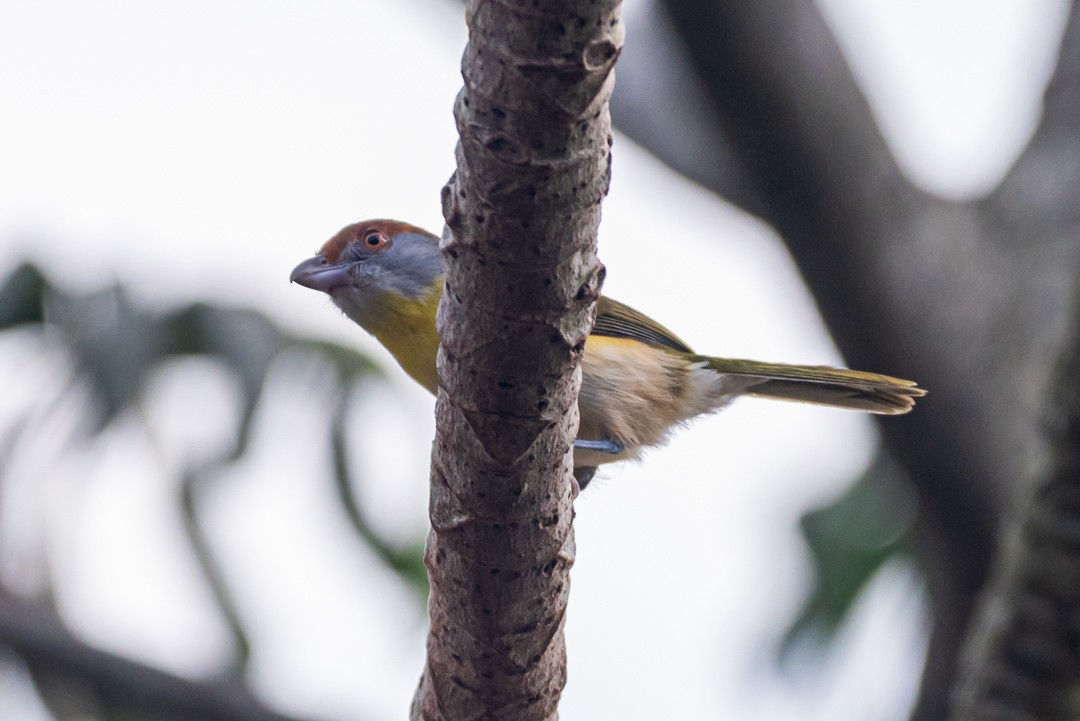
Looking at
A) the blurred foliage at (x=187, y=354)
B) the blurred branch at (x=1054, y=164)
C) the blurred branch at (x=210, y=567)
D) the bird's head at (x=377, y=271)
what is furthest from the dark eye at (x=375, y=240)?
the blurred branch at (x=1054, y=164)

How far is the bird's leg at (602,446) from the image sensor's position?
3.83 meters

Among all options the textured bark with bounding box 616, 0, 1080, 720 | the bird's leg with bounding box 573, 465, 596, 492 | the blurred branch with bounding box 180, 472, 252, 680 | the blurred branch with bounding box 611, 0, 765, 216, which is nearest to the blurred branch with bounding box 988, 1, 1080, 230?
the textured bark with bounding box 616, 0, 1080, 720

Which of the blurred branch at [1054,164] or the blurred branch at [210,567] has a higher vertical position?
the blurred branch at [1054,164]

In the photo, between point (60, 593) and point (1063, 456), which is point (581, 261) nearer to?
point (1063, 456)

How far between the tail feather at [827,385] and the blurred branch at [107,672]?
243 centimetres

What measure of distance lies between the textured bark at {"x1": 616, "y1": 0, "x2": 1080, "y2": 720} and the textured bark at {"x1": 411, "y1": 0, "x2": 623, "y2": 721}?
13.6 feet

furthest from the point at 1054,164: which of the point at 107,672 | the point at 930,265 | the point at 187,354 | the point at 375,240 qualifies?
the point at 107,672

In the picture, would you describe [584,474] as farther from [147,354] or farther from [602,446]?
[147,354]

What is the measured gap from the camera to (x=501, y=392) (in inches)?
83.5

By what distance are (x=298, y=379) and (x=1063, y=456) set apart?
3.29m

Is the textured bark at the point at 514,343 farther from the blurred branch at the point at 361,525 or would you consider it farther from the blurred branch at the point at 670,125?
the blurred branch at the point at 670,125

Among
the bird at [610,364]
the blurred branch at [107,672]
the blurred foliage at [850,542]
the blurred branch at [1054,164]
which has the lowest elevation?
the blurred branch at [107,672]

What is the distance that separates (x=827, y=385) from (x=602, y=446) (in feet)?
3.26

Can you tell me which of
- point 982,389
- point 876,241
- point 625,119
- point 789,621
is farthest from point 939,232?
point 789,621
